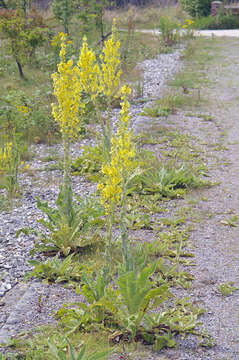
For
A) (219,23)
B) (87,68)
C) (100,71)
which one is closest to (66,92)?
(87,68)

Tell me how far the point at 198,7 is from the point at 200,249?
17.3 meters

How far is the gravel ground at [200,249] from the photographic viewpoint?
2.95m

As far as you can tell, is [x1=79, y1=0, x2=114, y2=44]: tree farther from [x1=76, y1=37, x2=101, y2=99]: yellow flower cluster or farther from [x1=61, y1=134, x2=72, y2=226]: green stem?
[x1=61, y1=134, x2=72, y2=226]: green stem

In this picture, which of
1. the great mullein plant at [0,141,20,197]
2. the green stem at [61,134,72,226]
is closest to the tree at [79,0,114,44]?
the great mullein plant at [0,141,20,197]

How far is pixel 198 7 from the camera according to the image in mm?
19141

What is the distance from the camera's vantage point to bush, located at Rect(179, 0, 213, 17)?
719 inches

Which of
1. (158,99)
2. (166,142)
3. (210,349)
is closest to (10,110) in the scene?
(166,142)

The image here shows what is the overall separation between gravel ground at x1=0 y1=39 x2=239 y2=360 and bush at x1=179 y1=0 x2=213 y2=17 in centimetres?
1182

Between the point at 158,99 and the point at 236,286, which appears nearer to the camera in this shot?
the point at 236,286

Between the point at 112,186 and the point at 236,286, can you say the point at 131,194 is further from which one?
the point at 112,186

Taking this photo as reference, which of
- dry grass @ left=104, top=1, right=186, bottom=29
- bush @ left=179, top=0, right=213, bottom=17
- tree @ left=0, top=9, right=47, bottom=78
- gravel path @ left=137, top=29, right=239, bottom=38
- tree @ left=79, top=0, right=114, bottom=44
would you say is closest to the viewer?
tree @ left=0, top=9, right=47, bottom=78

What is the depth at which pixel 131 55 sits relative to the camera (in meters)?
12.5

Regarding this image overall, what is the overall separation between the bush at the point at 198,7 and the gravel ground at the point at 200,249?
11.8m

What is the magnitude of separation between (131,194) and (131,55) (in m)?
8.24
